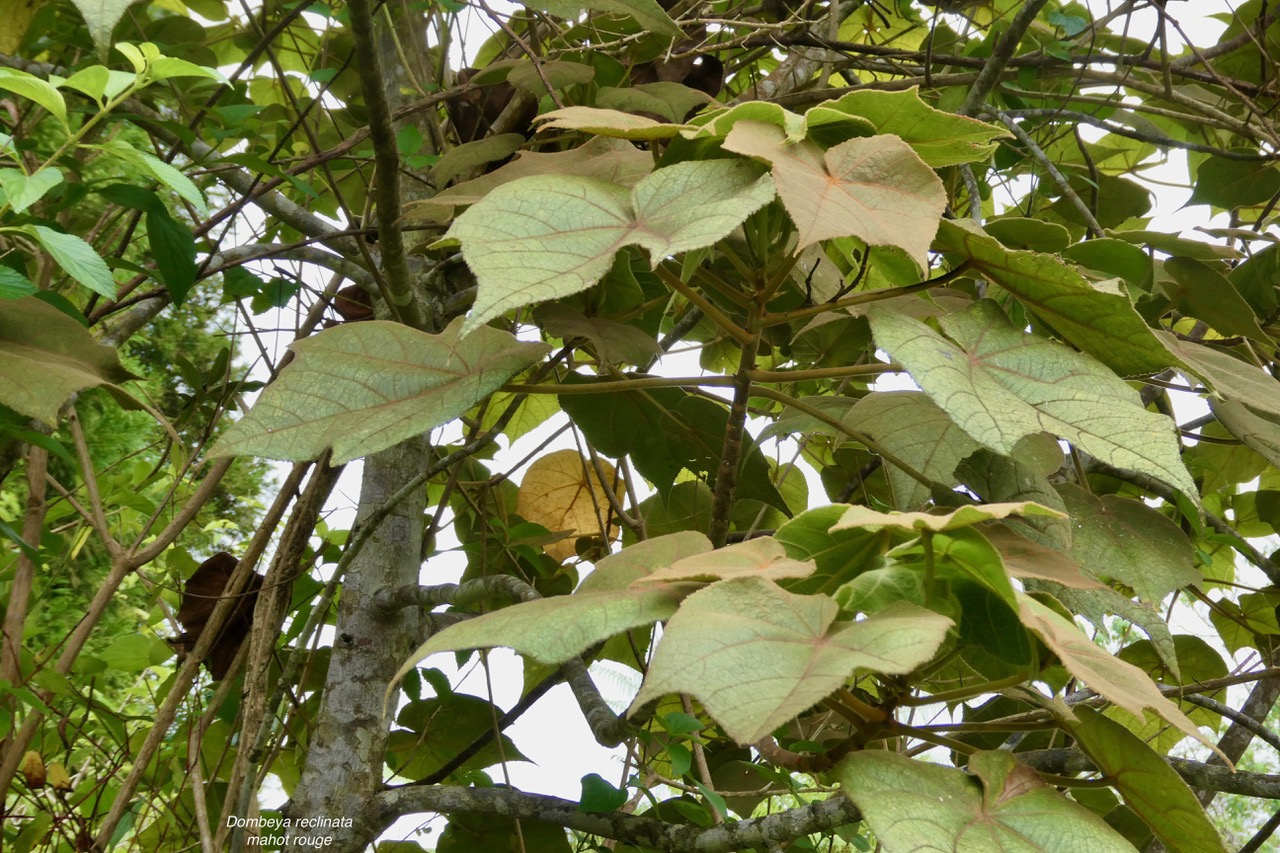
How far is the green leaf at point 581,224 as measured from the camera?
1.26 feet

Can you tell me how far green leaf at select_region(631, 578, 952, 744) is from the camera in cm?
31

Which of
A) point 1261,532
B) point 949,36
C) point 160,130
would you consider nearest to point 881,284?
point 949,36

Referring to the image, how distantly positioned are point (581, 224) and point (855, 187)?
0.39 feet

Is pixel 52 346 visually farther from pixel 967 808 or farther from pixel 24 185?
pixel 967 808

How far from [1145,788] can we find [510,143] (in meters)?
0.58

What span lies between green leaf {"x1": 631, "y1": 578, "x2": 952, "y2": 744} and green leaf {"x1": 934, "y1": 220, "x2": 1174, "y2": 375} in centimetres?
20

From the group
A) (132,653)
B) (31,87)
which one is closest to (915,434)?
(31,87)

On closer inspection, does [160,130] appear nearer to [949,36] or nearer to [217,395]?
[217,395]

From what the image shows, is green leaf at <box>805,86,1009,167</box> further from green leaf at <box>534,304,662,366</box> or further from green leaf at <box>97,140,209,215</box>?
green leaf at <box>97,140,209,215</box>

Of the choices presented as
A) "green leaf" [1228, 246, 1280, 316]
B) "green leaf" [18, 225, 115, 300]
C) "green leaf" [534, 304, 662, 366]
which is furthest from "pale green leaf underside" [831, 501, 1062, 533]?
"green leaf" [1228, 246, 1280, 316]

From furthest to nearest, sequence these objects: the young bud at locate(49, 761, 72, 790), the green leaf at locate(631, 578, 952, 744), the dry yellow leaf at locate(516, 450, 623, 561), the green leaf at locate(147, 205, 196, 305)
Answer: the dry yellow leaf at locate(516, 450, 623, 561), the young bud at locate(49, 761, 72, 790), the green leaf at locate(147, 205, 196, 305), the green leaf at locate(631, 578, 952, 744)

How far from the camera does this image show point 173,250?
2.16 feet

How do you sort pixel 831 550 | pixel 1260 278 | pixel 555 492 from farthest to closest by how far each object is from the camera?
pixel 555 492 → pixel 1260 278 → pixel 831 550

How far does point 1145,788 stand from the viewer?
445 millimetres
